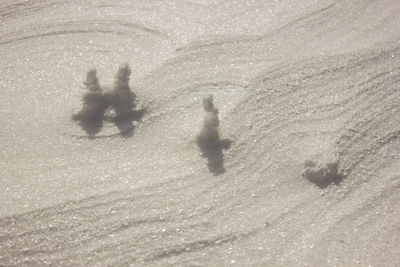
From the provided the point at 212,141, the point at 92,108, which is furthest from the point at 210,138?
the point at 92,108

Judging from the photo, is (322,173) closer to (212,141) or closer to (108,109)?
(212,141)

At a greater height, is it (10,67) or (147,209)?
(10,67)

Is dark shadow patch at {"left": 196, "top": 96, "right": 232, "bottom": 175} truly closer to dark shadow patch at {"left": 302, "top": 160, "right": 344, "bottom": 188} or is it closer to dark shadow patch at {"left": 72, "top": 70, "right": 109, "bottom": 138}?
dark shadow patch at {"left": 302, "top": 160, "right": 344, "bottom": 188}

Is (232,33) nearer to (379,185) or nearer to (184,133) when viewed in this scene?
(184,133)

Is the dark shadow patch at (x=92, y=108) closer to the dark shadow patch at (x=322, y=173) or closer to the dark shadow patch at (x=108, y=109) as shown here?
the dark shadow patch at (x=108, y=109)

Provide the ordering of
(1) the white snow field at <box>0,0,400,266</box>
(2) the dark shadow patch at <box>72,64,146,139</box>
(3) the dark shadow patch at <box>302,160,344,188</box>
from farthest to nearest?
(2) the dark shadow patch at <box>72,64,146,139</box> → (3) the dark shadow patch at <box>302,160,344,188</box> → (1) the white snow field at <box>0,0,400,266</box>

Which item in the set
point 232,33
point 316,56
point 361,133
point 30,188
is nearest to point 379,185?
point 361,133

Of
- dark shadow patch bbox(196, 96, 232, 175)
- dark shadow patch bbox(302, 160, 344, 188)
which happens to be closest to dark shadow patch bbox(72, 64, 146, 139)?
dark shadow patch bbox(196, 96, 232, 175)
